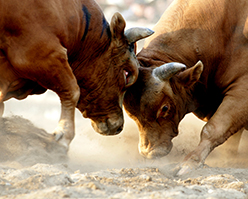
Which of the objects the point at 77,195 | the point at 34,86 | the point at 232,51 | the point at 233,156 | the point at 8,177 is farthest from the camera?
the point at 233,156

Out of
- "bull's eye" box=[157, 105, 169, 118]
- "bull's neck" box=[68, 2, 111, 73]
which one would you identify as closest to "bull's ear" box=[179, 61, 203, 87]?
"bull's eye" box=[157, 105, 169, 118]

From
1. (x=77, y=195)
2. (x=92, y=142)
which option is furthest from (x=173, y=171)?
(x=92, y=142)

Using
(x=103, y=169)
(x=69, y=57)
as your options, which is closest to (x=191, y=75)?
(x=69, y=57)

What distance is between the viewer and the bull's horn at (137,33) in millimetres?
5016

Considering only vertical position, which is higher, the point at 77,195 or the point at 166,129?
the point at 77,195

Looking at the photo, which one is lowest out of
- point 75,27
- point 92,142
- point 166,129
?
point 92,142

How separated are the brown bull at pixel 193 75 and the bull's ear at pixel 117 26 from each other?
2.16ft

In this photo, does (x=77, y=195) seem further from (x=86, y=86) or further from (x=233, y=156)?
(x=233, y=156)

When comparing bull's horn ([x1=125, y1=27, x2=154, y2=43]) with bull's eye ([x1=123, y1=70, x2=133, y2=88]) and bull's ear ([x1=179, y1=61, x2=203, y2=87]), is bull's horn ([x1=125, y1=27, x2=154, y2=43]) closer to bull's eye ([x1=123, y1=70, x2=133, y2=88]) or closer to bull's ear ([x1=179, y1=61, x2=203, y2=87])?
bull's eye ([x1=123, y1=70, x2=133, y2=88])

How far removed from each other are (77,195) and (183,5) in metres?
3.90

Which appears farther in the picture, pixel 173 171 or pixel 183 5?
pixel 183 5

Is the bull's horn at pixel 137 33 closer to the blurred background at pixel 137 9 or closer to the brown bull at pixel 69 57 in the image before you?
the brown bull at pixel 69 57

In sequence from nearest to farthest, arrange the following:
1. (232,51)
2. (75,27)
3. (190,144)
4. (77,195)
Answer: (77,195) → (75,27) → (232,51) → (190,144)

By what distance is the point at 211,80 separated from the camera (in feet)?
19.1
